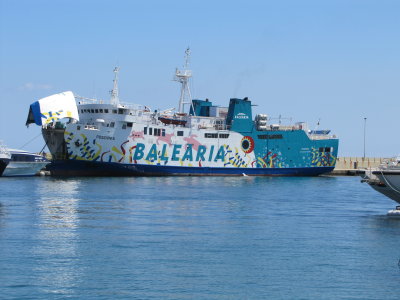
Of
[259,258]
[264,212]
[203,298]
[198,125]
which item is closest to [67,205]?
[264,212]

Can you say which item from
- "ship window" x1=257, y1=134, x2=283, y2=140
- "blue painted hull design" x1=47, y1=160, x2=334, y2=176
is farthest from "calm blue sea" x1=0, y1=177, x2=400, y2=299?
"ship window" x1=257, y1=134, x2=283, y2=140

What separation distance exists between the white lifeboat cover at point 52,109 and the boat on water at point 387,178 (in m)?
36.9

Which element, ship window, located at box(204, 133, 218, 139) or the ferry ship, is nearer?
the ferry ship

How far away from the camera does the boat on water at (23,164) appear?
66.2m

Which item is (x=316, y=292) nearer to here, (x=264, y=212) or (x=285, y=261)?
(x=285, y=261)

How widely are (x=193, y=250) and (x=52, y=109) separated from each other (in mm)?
44521

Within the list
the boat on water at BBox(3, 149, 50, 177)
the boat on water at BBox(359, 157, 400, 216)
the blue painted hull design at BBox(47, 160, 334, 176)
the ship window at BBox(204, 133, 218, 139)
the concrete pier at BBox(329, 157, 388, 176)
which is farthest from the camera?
the concrete pier at BBox(329, 157, 388, 176)

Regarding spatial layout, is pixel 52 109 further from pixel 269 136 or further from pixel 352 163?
pixel 352 163

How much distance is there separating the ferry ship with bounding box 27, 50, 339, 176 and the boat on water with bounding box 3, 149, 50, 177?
1254 millimetres

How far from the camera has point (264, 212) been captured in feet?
120

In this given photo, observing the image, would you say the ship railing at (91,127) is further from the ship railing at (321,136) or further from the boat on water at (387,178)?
the boat on water at (387,178)

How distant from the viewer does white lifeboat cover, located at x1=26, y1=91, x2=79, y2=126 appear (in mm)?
64875

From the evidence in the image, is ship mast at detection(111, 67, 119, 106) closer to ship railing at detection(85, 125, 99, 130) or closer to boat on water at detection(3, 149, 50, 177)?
ship railing at detection(85, 125, 99, 130)

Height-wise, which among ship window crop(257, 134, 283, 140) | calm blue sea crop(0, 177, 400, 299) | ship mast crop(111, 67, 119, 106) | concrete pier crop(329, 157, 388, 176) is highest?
ship mast crop(111, 67, 119, 106)
